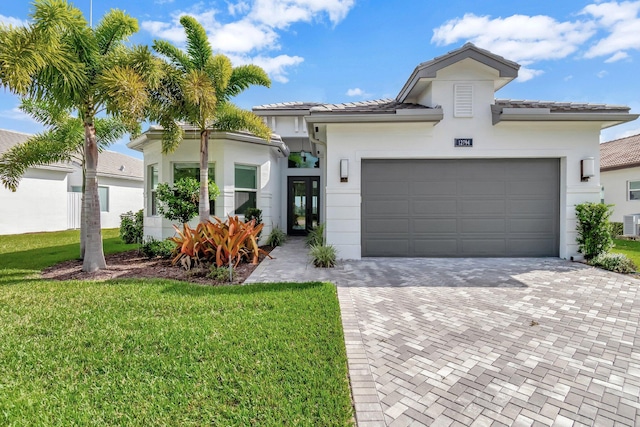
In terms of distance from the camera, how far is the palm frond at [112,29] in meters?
6.68

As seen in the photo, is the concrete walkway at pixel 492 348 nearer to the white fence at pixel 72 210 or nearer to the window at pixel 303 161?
the window at pixel 303 161

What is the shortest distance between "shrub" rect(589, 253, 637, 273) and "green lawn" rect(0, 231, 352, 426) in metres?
6.97

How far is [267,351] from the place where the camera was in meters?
3.22

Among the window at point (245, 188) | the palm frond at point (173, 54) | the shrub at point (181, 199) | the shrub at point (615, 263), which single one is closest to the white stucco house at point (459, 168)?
the shrub at point (615, 263)

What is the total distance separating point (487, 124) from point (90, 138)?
10.1 meters

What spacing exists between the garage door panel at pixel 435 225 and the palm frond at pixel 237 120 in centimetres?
521

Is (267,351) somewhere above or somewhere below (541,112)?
below

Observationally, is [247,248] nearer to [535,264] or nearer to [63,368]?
[63,368]

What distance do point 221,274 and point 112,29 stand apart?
599 centimetres

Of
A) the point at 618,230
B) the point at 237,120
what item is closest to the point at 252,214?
the point at 237,120

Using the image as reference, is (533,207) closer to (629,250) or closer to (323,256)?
(629,250)

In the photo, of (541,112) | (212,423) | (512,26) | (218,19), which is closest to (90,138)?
(218,19)

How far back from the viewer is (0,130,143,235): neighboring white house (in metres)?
15.5

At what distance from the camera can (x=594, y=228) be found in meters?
7.77
